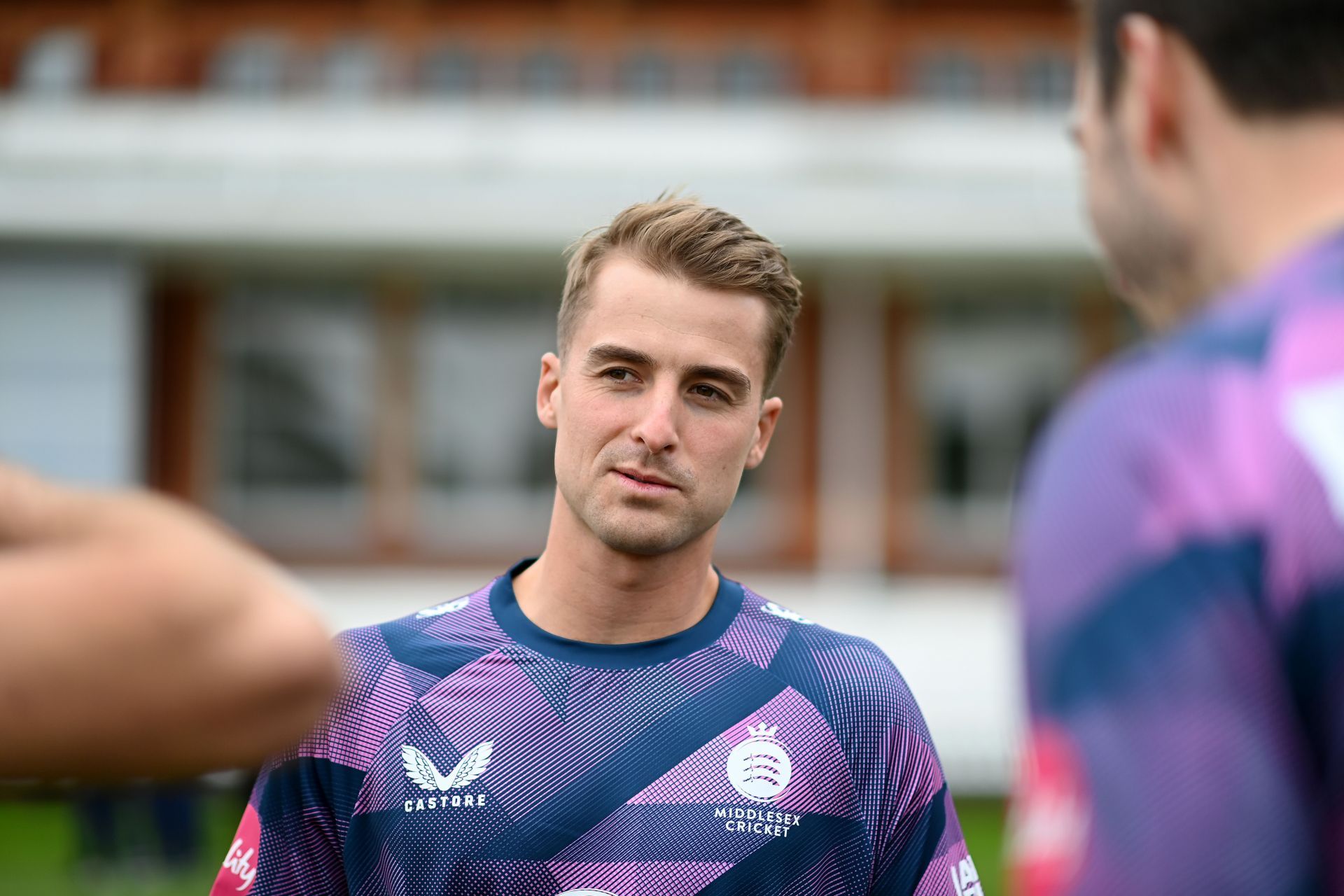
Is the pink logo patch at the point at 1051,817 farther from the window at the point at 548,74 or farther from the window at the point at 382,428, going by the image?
the window at the point at 548,74

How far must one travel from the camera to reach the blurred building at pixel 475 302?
592 inches

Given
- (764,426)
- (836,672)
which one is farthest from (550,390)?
(836,672)

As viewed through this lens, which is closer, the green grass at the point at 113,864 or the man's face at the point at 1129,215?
the man's face at the point at 1129,215

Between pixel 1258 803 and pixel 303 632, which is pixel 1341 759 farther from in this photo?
pixel 303 632

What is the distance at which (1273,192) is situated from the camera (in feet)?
3.82

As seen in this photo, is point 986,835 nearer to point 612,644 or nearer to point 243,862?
point 612,644

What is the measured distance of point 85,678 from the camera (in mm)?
1058

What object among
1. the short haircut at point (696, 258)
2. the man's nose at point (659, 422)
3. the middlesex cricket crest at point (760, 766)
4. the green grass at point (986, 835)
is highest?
the short haircut at point (696, 258)

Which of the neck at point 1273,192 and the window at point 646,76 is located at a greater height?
the window at point 646,76

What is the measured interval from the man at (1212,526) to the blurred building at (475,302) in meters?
13.9

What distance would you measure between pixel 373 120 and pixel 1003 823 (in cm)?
952

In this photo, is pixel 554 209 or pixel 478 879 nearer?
pixel 478 879

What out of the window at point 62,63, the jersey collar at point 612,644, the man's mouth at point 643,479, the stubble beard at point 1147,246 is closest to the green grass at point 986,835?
the jersey collar at point 612,644

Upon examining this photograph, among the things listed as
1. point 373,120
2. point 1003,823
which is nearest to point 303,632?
point 1003,823
